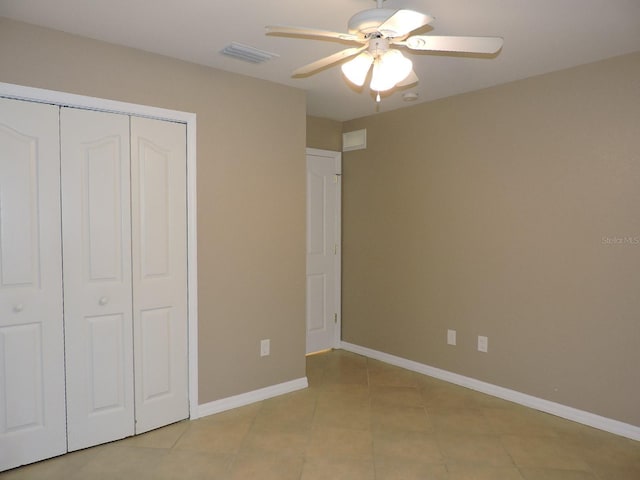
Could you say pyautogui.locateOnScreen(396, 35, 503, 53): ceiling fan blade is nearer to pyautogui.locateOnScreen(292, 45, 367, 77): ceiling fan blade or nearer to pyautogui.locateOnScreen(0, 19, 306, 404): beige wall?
pyautogui.locateOnScreen(292, 45, 367, 77): ceiling fan blade

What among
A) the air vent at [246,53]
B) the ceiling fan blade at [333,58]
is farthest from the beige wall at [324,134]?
the ceiling fan blade at [333,58]

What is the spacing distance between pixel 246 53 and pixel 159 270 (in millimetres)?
1540

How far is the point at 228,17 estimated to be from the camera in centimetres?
235

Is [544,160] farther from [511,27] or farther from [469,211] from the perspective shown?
[511,27]

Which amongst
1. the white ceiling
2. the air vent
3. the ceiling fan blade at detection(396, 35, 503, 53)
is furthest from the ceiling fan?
the air vent

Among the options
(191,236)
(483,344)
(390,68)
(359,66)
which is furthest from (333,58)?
(483,344)

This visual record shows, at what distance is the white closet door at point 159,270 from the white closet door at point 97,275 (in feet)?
0.21

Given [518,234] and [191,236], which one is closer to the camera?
[191,236]

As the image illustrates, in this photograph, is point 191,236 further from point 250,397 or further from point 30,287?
point 250,397

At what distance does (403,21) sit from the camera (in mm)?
1697

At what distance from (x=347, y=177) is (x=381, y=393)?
2272 millimetres

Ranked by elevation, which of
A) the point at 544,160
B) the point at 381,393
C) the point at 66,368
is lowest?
the point at 381,393

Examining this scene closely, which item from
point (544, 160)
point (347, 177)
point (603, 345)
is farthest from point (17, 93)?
point (603, 345)

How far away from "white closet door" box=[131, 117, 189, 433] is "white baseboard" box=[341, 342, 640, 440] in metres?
2.08
